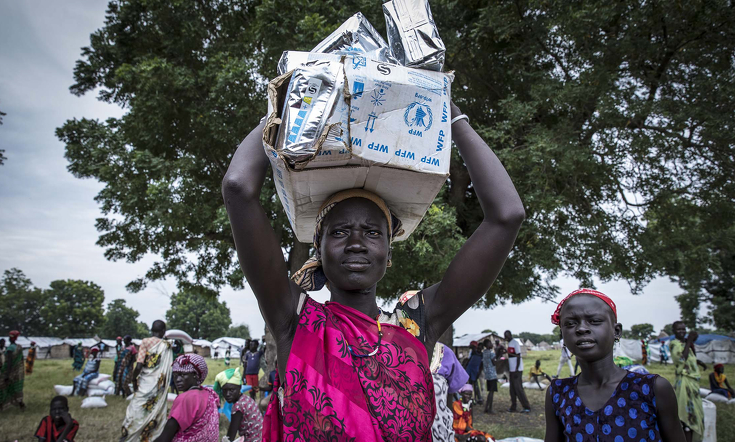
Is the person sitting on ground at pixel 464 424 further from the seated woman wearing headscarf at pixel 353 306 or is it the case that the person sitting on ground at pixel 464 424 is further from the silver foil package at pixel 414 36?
the silver foil package at pixel 414 36

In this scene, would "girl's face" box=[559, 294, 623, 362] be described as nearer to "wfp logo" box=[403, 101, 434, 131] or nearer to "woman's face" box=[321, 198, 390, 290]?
"woman's face" box=[321, 198, 390, 290]

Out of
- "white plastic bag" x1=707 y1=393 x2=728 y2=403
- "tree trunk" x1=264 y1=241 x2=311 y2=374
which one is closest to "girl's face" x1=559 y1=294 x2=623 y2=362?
"tree trunk" x1=264 y1=241 x2=311 y2=374

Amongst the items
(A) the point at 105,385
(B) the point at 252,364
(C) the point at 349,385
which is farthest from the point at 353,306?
(A) the point at 105,385

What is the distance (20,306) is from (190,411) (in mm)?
84671

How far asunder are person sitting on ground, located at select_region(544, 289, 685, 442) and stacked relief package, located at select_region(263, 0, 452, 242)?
1503 millimetres

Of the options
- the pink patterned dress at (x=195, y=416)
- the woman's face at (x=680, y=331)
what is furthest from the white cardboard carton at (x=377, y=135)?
the woman's face at (x=680, y=331)

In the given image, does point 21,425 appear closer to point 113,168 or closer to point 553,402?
point 113,168

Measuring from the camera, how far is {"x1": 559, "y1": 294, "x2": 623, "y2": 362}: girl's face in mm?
2541

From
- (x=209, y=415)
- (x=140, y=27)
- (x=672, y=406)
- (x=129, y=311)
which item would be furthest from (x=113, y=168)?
(x=129, y=311)

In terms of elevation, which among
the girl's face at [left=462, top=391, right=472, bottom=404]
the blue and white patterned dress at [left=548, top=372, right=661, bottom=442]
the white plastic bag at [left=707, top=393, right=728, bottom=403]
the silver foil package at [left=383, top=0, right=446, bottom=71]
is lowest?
the white plastic bag at [left=707, top=393, right=728, bottom=403]

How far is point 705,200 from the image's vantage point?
9.09m

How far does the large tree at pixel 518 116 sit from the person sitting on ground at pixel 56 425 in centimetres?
355

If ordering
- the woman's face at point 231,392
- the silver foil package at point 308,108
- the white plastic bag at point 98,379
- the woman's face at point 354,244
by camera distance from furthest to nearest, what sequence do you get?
the white plastic bag at point 98,379 < the woman's face at point 231,392 < the woman's face at point 354,244 < the silver foil package at point 308,108

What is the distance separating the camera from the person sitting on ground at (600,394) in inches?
91.4
